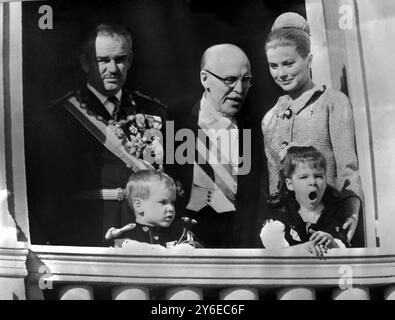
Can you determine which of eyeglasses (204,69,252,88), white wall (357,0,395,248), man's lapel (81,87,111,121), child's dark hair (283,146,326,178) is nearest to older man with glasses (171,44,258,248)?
eyeglasses (204,69,252,88)

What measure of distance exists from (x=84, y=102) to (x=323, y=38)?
77 centimetres

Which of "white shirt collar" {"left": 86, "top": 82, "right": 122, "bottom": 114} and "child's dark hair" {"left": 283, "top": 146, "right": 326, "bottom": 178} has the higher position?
"white shirt collar" {"left": 86, "top": 82, "right": 122, "bottom": 114}

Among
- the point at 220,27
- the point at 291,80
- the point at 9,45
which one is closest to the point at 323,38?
the point at 291,80

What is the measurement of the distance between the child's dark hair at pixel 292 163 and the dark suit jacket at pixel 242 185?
6cm

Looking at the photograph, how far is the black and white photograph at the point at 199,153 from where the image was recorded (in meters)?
2.42

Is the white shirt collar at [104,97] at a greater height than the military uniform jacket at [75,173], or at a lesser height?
greater

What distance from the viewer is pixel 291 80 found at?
8.04 feet

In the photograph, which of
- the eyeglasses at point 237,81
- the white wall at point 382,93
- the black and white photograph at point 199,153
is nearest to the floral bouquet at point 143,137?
the black and white photograph at point 199,153

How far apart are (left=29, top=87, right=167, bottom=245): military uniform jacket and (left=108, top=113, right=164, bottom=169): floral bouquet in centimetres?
3

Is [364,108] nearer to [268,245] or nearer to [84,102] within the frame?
[268,245]

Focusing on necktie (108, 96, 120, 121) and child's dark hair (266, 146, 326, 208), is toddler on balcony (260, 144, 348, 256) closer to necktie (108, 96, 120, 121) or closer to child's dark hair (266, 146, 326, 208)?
child's dark hair (266, 146, 326, 208)

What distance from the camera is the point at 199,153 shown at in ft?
8.11

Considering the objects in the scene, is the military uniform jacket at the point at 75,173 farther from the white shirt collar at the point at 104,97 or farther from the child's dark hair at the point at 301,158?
the child's dark hair at the point at 301,158

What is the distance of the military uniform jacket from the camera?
2.45m
